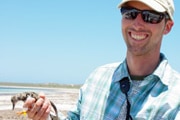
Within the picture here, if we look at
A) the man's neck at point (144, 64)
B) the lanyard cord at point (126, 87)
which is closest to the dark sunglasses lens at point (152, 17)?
the man's neck at point (144, 64)

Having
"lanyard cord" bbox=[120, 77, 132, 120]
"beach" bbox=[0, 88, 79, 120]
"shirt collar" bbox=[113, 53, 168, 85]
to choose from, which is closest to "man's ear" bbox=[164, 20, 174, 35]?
"shirt collar" bbox=[113, 53, 168, 85]

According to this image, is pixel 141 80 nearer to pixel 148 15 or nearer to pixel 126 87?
pixel 126 87

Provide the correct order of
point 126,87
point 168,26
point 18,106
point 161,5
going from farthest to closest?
point 18,106
point 168,26
point 126,87
point 161,5

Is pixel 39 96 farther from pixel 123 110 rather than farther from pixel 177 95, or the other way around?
pixel 177 95

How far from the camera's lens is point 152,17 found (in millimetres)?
3816

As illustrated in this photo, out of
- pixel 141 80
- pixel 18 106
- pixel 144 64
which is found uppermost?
pixel 144 64

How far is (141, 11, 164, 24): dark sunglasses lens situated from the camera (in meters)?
3.82

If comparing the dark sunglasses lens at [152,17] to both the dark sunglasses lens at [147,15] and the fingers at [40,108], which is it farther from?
the fingers at [40,108]

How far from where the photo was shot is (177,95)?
3695 millimetres

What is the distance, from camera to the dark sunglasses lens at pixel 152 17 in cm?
382

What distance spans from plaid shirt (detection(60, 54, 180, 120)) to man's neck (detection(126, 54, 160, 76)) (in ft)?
0.25

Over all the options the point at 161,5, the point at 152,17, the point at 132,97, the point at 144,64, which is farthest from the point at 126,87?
the point at 161,5

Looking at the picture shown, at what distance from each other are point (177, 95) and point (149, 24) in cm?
70

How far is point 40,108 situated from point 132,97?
850 mm
